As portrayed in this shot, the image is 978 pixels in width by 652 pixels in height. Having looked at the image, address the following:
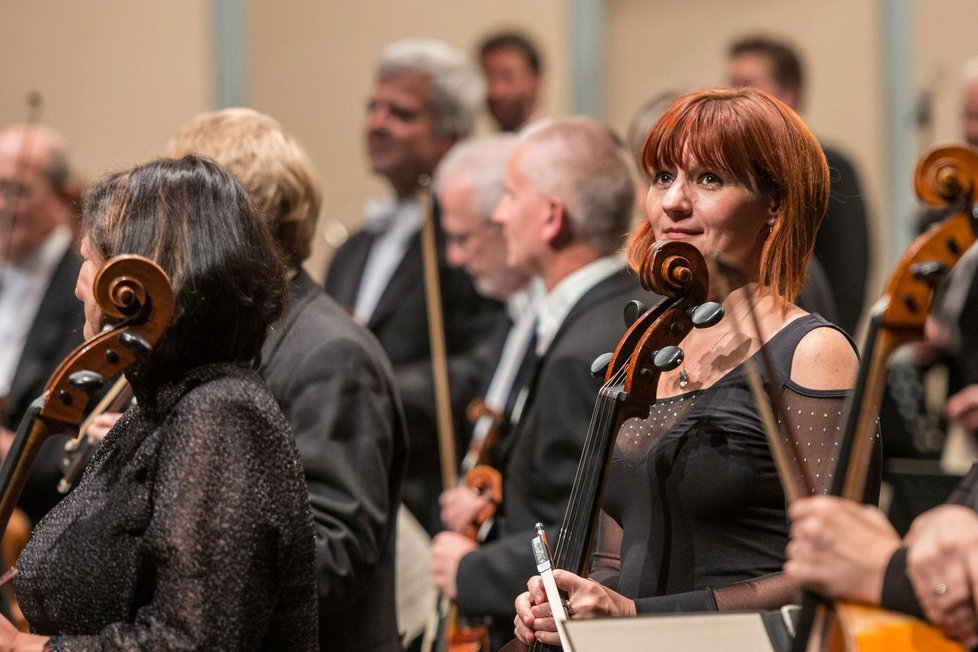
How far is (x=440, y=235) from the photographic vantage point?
3.96 meters

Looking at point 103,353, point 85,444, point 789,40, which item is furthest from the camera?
point 789,40

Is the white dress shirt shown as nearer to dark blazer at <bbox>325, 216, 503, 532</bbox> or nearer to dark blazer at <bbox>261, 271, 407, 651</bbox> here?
dark blazer at <bbox>325, 216, 503, 532</bbox>

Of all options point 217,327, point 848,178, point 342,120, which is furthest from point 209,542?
point 342,120

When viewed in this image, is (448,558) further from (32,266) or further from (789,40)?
(789,40)

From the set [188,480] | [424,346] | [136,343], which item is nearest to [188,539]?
[188,480]

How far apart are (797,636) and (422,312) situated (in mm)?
2469

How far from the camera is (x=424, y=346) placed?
12.6 ft

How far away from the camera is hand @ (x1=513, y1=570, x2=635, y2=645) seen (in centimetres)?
177

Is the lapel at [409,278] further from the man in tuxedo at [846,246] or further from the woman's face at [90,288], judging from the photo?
the woman's face at [90,288]

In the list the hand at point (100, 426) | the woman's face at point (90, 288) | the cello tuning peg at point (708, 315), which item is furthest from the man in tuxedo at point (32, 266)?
the cello tuning peg at point (708, 315)

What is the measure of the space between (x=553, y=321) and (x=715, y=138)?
0.91 m

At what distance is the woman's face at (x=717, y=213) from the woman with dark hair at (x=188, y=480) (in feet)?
1.82

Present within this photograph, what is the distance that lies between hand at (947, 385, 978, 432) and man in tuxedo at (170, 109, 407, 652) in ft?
5.06

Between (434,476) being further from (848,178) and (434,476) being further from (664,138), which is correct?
(664,138)
